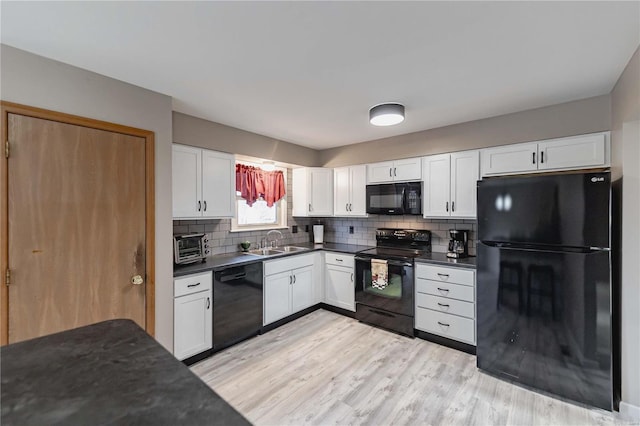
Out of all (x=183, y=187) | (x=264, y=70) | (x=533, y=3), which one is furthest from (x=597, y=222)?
(x=183, y=187)

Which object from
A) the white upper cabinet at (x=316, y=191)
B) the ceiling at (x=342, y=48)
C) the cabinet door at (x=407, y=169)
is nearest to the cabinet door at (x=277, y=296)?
the white upper cabinet at (x=316, y=191)

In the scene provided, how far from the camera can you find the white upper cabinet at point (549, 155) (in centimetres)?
243

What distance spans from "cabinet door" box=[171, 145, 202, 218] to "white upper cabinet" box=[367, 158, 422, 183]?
2.17 metres

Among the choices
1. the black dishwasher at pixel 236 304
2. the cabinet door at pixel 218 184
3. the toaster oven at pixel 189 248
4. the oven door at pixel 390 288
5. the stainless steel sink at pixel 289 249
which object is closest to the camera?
the toaster oven at pixel 189 248

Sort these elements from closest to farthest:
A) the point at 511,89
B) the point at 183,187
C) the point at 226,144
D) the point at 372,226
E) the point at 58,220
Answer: the point at 58,220 → the point at 511,89 → the point at 183,187 → the point at 226,144 → the point at 372,226

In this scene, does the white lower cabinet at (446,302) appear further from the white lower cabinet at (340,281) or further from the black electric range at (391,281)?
the white lower cabinet at (340,281)

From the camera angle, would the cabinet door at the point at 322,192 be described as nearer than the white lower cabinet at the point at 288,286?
No

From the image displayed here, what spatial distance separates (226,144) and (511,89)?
9.09 ft

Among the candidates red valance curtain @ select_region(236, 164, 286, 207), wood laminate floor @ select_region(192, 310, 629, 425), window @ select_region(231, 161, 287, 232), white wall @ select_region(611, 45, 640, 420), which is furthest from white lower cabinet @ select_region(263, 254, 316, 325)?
white wall @ select_region(611, 45, 640, 420)

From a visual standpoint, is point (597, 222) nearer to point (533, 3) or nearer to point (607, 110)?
point (607, 110)

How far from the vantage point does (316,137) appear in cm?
375

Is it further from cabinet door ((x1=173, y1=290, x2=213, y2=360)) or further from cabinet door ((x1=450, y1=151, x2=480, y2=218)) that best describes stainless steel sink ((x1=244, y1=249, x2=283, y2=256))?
cabinet door ((x1=450, y1=151, x2=480, y2=218))

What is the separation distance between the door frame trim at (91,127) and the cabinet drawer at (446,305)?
2.62 metres

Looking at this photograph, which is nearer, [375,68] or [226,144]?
[375,68]
